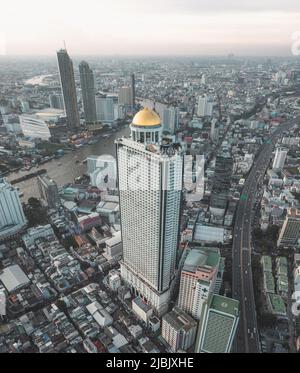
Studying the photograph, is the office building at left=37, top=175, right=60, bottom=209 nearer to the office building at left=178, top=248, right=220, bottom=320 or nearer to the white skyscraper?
the white skyscraper

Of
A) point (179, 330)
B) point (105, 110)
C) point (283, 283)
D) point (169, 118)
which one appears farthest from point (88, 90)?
point (179, 330)

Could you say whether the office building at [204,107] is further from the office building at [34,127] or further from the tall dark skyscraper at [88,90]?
the office building at [34,127]

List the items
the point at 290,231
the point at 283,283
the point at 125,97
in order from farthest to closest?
the point at 125,97 → the point at 290,231 → the point at 283,283

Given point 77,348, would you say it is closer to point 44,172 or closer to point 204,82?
point 44,172

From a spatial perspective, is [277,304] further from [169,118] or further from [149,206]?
[169,118]

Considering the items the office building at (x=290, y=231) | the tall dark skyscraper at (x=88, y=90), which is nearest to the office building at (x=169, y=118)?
the tall dark skyscraper at (x=88, y=90)

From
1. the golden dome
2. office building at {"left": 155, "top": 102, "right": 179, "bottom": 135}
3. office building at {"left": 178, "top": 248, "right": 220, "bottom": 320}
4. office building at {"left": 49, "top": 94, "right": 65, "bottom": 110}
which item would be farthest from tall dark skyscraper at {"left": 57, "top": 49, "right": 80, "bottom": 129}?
the golden dome
